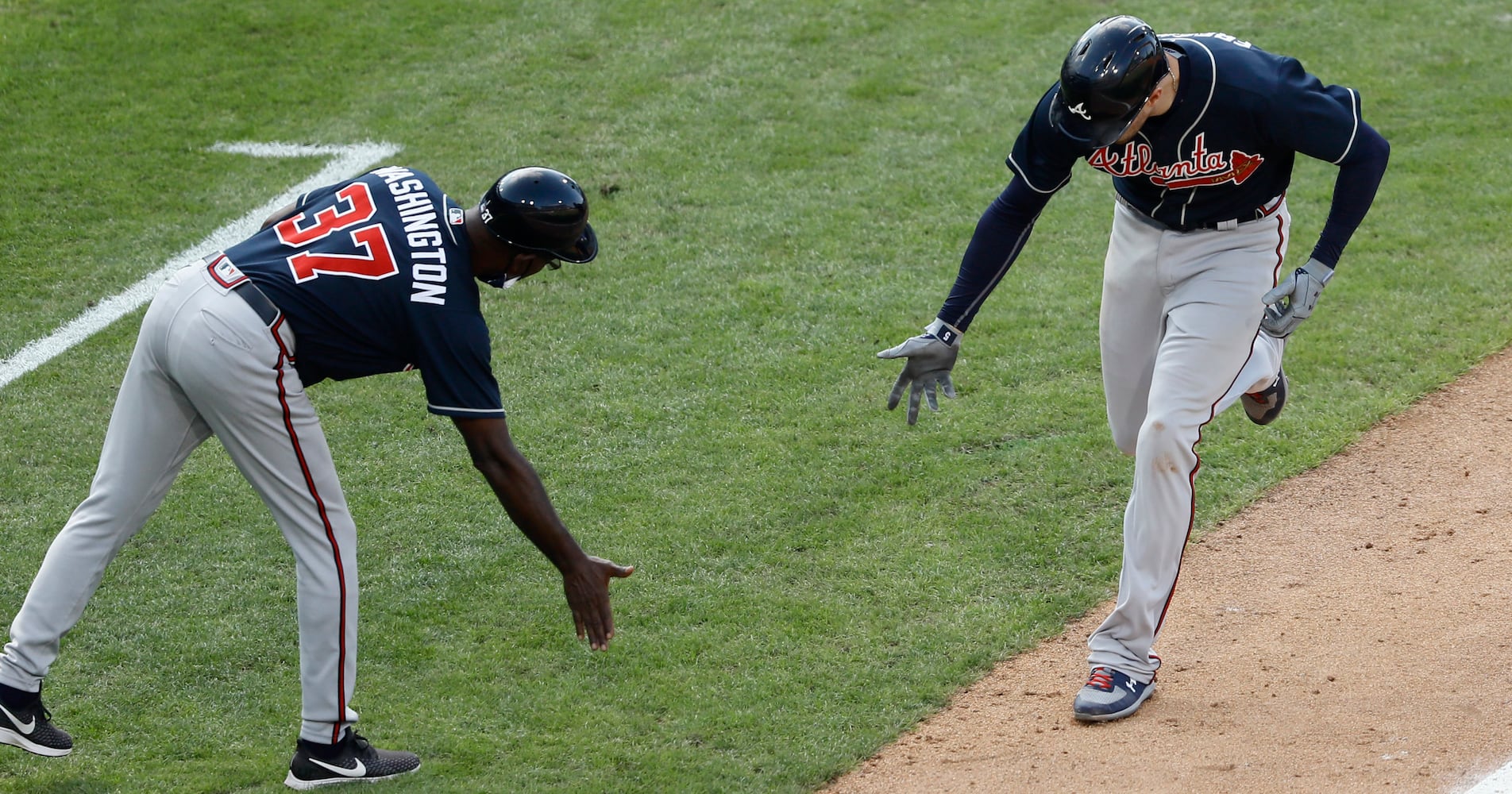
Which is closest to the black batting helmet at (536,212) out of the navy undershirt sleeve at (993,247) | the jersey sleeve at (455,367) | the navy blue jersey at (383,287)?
the navy blue jersey at (383,287)

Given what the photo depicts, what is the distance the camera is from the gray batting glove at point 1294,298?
403cm

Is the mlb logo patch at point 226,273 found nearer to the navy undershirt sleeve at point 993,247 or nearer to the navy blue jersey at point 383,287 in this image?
the navy blue jersey at point 383,287

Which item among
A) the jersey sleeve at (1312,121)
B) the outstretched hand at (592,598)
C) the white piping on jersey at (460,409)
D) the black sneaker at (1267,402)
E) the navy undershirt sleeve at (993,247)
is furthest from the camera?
the black sneaker at (1267,402)

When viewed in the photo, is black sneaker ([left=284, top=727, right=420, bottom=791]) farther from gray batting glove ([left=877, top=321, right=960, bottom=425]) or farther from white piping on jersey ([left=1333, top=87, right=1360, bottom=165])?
white piping on jersey ([left=1333, top=87, right=1360, bottom=165])

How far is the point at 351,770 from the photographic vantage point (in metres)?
3.82

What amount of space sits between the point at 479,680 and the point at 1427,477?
3.60 m

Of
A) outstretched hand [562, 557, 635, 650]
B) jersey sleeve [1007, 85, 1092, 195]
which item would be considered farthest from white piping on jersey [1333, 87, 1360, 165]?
outstretched hand [562, 557, 635, 650]

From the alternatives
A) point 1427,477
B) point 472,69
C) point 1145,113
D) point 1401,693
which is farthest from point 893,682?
point 472,69

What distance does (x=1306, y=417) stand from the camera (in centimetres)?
602

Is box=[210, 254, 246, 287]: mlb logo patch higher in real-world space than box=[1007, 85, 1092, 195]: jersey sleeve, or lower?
higher

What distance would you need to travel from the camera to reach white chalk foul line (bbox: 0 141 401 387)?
6648 millimetres

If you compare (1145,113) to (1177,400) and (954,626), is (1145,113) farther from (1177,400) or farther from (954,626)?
(954,626)

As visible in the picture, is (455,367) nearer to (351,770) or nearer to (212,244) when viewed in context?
A: (351,770)

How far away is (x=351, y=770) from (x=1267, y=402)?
325cm
